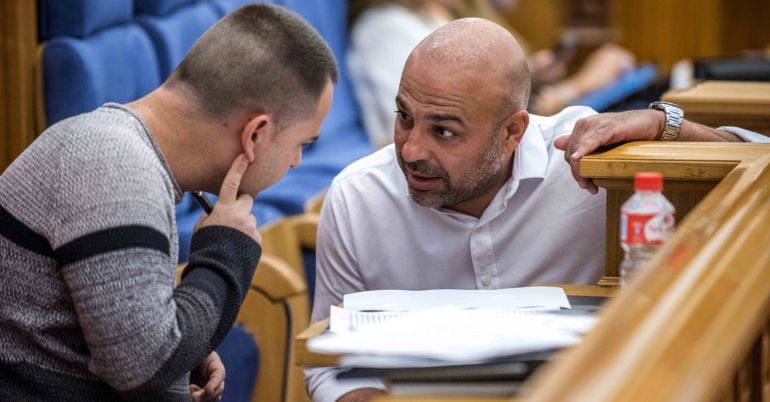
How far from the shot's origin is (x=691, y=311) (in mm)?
1138

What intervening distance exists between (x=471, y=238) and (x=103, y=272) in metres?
0.75

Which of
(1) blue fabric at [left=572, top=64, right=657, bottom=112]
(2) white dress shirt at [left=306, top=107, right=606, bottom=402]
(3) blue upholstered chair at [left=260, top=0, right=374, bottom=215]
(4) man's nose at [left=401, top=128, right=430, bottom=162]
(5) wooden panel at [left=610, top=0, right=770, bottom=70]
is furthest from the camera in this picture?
(5) wooden panel at [left=610, top=0, right=770, bottom=70]

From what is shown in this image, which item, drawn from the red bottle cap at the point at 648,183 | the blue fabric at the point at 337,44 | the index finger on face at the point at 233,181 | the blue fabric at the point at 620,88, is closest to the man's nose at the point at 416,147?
the index finger on face at the point at 233,181

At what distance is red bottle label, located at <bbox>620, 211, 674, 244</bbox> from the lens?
154cm

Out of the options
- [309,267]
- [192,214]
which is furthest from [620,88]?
[192,214]

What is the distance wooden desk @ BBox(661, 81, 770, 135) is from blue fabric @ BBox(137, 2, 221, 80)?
4.44ft

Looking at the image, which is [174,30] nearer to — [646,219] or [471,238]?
[471,238]

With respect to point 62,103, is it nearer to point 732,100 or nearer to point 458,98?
point 458,98

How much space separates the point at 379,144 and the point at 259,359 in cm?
197

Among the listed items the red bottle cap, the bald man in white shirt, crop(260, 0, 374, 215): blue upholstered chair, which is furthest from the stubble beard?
crop(260, 0, 374, 215): blue upholstered chair

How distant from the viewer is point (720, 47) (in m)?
6.95

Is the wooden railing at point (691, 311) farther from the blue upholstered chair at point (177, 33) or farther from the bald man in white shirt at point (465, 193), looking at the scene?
the blue upholstered chair at point (177, 33)

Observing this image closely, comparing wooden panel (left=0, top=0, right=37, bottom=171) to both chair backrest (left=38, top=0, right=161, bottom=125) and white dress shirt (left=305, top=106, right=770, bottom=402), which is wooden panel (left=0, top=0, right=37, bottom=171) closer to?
chair backrest (left=38, top=0, right=161, bottom=125)

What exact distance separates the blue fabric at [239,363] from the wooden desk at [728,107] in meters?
1.06
